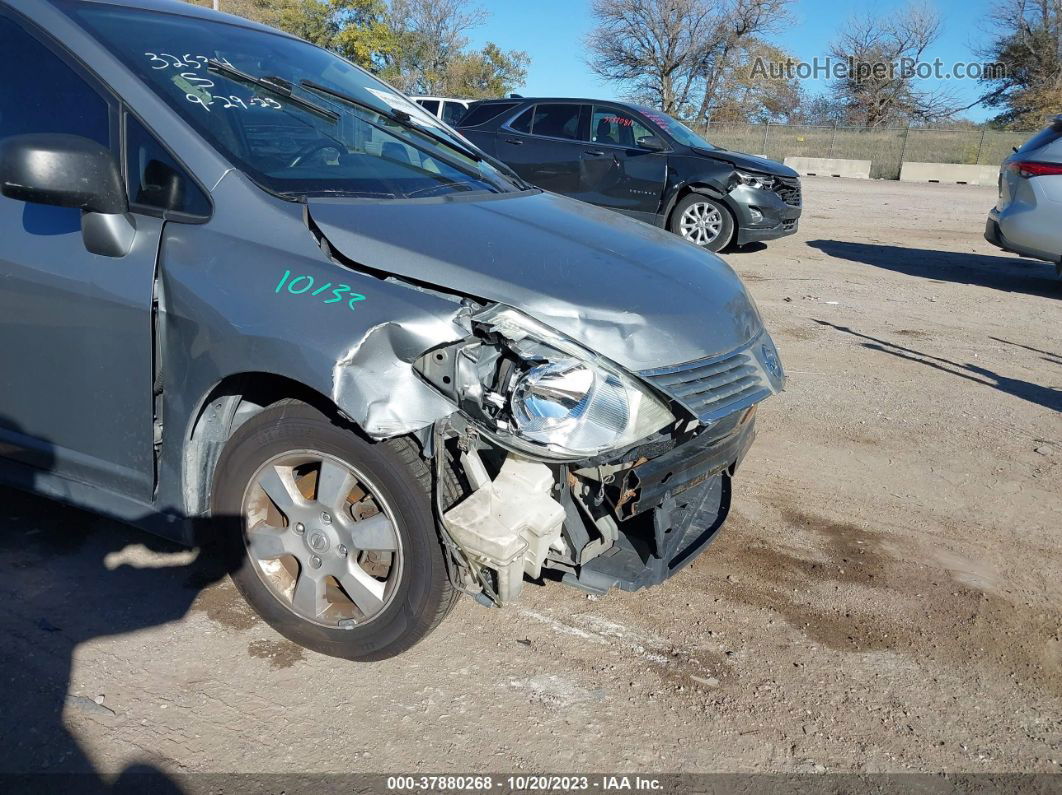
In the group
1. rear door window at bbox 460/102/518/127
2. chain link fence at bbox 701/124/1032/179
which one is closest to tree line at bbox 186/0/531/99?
chain link fence at bbox 701/124/1032/179

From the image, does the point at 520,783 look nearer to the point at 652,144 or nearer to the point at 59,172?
the point at 59,172

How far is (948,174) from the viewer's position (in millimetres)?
30906

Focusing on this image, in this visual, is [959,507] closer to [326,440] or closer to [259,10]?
[326,440]

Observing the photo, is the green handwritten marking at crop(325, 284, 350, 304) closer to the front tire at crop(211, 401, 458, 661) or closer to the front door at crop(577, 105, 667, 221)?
A: the front tire at crop(211, 401, 458, 661)

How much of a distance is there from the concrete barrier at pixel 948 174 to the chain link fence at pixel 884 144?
81 centimetres

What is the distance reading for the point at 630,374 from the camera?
A: 8.36 feet

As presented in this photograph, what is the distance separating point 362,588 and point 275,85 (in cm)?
197

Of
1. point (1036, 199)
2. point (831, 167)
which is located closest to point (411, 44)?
point (831, 167)

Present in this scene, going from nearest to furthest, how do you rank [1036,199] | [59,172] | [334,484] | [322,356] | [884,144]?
[322,356], [59,172], [334,484], [1036,199], [884,144]

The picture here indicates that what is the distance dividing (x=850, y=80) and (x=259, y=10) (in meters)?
35.4

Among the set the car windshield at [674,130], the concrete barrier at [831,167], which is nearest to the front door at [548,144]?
the car windshield at [674,130]

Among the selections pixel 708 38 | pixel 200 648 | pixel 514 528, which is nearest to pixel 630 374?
pixel 514 528

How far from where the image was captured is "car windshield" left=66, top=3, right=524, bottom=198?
2887 mm

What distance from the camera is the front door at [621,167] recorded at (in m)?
10.8
